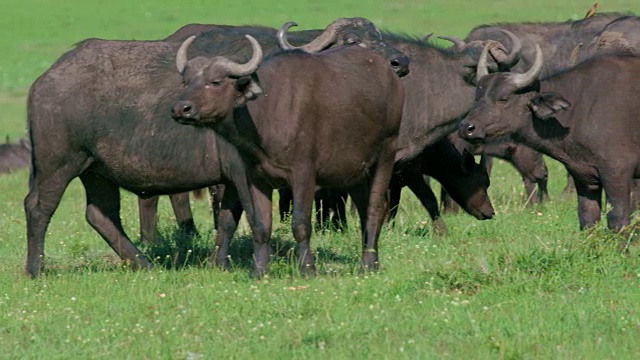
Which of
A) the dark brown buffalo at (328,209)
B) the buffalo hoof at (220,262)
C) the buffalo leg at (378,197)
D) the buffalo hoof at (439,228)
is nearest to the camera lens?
the buffalo leg at (378,197)

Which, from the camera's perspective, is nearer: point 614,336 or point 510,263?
point 614,336

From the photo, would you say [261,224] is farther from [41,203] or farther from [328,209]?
[328,209]

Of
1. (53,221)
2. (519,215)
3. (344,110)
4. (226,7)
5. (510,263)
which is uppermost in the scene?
(344,110)

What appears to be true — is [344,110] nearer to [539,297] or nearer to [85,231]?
[539,297]

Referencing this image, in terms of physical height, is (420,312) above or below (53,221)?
above

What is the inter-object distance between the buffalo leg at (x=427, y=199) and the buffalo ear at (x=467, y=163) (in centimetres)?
40

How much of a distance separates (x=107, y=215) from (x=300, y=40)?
3022 millimetres

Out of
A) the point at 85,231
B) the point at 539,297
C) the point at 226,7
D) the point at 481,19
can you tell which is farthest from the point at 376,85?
the point at 226,7

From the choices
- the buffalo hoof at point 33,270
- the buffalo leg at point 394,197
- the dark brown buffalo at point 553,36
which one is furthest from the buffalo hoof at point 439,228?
the dark brown buffalo at point 553,36

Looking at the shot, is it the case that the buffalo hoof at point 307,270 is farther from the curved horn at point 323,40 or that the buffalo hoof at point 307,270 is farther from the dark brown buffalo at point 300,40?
the curved horn at point 323,40

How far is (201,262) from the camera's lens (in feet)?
37.0

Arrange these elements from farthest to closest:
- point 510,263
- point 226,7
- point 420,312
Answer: point 226,7, point 510,263, point 420,312

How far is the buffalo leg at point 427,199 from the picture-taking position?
12.9 meters

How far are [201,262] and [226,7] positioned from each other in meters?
39.6
